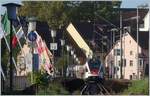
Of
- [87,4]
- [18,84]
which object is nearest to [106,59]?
[87,4]

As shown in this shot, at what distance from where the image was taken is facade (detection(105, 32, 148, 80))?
1053 cm

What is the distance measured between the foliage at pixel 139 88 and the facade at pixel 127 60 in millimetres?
279

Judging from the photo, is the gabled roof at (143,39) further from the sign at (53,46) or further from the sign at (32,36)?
the sign at (32,36)

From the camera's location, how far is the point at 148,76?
9734 mm

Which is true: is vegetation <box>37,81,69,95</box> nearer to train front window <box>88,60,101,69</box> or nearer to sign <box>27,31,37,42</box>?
train front window <box>88,60,101,69</box>

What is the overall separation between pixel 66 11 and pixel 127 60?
6.76 feet

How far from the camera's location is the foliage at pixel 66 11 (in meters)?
9.68

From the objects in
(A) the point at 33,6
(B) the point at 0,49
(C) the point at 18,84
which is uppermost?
(A) the point at 33,6

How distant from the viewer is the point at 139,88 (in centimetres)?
962

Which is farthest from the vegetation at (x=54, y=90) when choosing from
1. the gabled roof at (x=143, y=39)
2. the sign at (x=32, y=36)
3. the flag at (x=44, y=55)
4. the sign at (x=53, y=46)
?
the gabled roof at (x=143, y=39)

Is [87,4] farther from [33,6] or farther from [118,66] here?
[118,66]

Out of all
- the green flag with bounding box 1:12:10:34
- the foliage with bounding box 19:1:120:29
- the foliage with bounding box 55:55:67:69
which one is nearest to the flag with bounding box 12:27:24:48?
the foliage with bounding box 19:1:120:29

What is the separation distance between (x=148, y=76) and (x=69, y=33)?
2274 mm

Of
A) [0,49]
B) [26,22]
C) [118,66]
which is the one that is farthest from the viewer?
[118,66]
